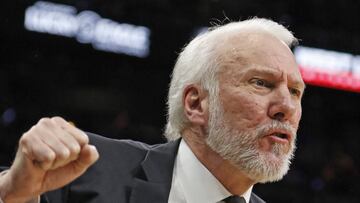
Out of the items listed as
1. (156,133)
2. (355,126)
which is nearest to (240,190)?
(156,133)

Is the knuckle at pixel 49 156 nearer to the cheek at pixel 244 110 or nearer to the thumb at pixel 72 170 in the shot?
the thumb at pixel 72 170

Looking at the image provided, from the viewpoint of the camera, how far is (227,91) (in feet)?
6.69

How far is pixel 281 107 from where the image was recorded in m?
1.96

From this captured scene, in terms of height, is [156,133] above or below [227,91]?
below

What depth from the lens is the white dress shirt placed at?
1.95m

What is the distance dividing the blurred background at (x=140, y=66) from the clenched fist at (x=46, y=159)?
4.31 m

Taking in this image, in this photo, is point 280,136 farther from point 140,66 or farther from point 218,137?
point 140,66

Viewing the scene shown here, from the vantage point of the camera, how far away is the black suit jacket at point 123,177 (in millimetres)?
1802

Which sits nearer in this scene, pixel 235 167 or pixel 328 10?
pixel 235 167

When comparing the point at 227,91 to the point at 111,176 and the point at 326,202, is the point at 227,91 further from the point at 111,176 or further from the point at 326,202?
the point at 326,202

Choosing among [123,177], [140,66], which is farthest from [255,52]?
[140,66]

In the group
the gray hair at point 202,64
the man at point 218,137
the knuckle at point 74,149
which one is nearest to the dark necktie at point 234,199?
the man at point 218,137

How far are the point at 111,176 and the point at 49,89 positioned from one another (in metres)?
5.04

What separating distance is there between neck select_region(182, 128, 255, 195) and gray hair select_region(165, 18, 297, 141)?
5.4 inches
